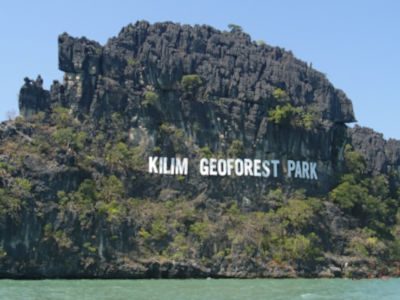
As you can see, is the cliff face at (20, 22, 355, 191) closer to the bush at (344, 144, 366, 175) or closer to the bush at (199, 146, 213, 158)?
the bush at (199, 146, 213, 158)

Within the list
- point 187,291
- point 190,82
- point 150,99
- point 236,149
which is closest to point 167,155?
point 150,99

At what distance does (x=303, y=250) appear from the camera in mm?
70188

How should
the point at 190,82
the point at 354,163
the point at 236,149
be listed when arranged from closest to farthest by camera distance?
the point at 236,149 → the point at 190,82 → the point at 354,163

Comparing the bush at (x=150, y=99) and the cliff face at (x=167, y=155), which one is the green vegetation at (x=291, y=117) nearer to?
the cliff face at (x=167, y=155)

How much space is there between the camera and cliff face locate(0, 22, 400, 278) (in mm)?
64312

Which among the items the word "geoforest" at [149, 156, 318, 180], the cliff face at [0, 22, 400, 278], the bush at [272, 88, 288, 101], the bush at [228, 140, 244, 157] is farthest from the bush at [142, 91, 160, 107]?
the bush at [272, 88, 288, 101]

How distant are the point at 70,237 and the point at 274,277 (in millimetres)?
18965

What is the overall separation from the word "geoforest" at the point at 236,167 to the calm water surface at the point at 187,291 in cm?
2049

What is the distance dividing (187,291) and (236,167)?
30059 mm

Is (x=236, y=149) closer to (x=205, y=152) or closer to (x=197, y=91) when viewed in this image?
(x=205, y=152)

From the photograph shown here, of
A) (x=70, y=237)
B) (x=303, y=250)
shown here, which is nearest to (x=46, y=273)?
(x=70, y=237)

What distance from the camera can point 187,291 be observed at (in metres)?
48.1

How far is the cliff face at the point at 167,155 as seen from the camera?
64312mm

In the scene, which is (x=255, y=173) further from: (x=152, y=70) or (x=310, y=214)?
(x=152, y=70)
